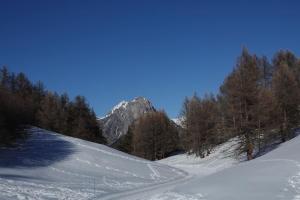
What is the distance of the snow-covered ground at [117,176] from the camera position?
18500 mm

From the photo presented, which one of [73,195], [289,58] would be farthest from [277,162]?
[289,58]

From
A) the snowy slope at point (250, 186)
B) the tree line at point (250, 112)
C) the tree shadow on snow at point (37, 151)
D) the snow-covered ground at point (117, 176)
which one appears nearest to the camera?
the snowy slope at point (250, 186)

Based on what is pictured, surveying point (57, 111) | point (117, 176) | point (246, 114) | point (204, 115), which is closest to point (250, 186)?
point (117, 176)

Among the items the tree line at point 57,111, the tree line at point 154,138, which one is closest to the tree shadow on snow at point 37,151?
the tree line at point 57,111

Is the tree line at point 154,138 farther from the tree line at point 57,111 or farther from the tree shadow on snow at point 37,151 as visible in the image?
the tree shadow on snow at point 37,151

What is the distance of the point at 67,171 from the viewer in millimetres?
33812

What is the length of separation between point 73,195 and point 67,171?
386 inches

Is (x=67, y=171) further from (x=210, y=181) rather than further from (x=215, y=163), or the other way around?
(x=215, y=163)

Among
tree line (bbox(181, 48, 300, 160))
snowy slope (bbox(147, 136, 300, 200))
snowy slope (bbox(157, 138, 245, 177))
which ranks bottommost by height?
snowy slope (bbox(147, 136, 300, 200))

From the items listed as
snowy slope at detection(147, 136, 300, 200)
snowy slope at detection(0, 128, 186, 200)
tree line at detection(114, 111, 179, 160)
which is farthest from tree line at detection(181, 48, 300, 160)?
snowy slope at detection(147, 136, 300, 200)

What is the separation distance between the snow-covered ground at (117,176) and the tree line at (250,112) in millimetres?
5430

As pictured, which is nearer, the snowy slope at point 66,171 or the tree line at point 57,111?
the snowy slope at point 66,171

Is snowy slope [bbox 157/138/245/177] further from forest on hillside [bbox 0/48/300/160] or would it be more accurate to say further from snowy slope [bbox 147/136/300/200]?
snowy slope [bbox 147/136/300/200]

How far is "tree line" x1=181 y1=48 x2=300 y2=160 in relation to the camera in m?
41.6
